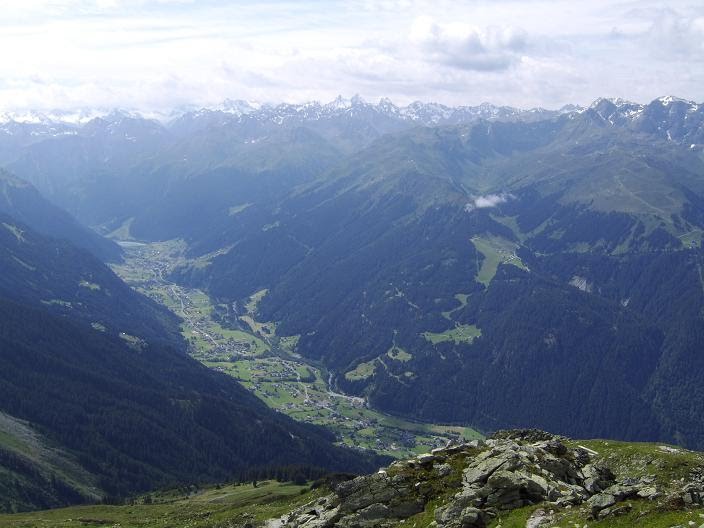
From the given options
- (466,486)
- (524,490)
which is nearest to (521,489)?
(524,490)

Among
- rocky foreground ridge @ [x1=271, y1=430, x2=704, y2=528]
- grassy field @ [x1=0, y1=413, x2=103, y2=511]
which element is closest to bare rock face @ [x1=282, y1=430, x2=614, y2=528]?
rocky foreground ridge @ [x1=271, y1=430, x2=704, y2=528]

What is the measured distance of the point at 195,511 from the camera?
11975 centimetres

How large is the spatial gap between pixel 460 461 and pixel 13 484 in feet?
468

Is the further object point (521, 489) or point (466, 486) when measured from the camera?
point (466, 486)

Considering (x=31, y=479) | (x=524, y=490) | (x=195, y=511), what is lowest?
(x=31, y=479)

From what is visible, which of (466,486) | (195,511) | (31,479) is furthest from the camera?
(31,479)

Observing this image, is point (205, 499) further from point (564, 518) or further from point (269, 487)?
point (564, 518)

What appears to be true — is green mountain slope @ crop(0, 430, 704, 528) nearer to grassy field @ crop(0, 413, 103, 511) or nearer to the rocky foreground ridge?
the rocky foreground ridge

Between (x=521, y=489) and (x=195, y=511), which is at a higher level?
(x=521, y=489)

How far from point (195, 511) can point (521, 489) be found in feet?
252

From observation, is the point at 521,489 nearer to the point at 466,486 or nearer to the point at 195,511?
the point at 466,486

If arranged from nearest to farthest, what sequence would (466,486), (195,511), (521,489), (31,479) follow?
(521,489) → (466,486) → (195,511) → (31,479)

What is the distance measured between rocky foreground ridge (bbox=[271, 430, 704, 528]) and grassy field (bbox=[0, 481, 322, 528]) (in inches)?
890

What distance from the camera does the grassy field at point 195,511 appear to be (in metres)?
100
